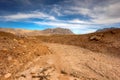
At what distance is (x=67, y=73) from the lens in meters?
14.9

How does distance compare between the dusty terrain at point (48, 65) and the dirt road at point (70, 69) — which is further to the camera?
the dusty terrain at point (48, 65)

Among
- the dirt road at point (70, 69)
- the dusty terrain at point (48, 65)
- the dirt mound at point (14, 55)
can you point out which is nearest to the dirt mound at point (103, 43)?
the dusty terrain at point (48, 65)

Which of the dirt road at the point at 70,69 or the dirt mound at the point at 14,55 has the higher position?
the dirt mound at the point at 14,55

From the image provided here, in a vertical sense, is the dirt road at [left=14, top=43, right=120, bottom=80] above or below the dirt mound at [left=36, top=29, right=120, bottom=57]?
below

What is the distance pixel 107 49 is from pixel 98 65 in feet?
24.0

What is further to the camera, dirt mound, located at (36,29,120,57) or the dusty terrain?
dirt mound, located at (36,29,120,57)

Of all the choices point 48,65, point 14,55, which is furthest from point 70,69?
point 14,55

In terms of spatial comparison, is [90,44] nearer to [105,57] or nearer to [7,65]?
[105,57]

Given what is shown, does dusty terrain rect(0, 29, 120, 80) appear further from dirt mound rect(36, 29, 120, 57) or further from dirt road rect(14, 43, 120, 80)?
dirt mound rect(36, 29, 120, 57)

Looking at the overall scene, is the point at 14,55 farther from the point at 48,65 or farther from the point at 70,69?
the point at 70,69

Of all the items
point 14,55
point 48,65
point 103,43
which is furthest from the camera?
point 103,43

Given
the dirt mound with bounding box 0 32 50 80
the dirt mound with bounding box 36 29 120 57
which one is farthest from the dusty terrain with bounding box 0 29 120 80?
the dirt mound with bounding box 36 29 120 57

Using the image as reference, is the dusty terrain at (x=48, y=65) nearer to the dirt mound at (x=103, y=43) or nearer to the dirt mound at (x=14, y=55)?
the dirt mound at (x=14, y=55)

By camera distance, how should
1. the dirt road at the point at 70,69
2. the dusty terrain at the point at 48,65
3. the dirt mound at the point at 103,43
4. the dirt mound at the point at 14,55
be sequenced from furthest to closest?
1. the dirt mound at the point at 103,43
2. the dirt mound at the point at 14,55
3. the dusty terrain at the point at 48,65
4. the dirt road at the point at 70,69
